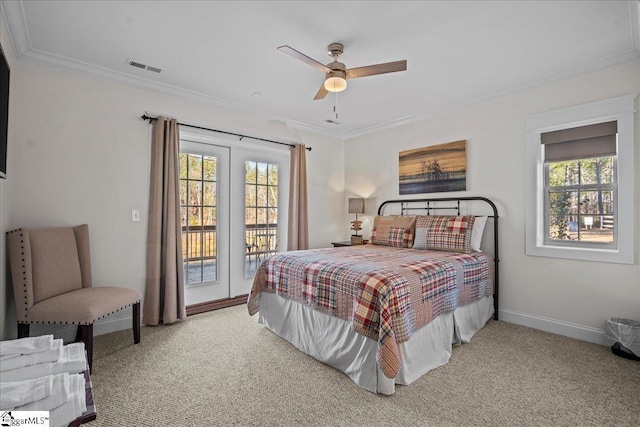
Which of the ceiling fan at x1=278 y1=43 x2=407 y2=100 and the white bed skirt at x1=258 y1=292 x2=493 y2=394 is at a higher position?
the ceiling fan at x1=278 y1=43 x2=407 y2=100

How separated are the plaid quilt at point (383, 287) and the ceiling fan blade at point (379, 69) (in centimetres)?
155

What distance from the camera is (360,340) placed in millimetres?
2271

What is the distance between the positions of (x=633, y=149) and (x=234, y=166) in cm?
423

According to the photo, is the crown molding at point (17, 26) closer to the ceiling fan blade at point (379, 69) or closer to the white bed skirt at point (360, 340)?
the ceiling fan blade at point (379, 69)

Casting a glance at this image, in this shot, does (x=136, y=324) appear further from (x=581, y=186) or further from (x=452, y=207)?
(x=581, y=186)

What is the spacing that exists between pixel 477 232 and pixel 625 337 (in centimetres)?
146

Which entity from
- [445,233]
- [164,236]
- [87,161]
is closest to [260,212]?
[164,236]

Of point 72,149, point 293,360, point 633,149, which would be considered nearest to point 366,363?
point 293,360

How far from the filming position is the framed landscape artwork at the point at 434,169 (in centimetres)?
397

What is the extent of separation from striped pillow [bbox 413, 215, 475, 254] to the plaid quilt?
0.20 m

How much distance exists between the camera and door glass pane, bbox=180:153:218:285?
3883 mm

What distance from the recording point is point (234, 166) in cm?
427

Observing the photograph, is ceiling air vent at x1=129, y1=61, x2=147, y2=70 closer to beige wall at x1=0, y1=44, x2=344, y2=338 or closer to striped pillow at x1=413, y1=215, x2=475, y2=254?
beige wall at x1=0, y1=44, x2=344, y2=338

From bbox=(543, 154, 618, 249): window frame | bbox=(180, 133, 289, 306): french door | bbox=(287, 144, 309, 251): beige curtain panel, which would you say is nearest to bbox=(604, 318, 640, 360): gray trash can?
bbox=(543, 154, 618, 249): window frame
